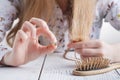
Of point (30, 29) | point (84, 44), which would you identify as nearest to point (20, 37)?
point (30, 29)

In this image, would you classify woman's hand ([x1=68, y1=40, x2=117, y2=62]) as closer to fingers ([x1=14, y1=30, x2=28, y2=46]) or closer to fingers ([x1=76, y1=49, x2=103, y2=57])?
fingers ([x1=76, y1=49, x2=103, y2=57])

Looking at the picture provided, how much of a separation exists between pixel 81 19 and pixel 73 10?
33 millimetres

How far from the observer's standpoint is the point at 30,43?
59 centimetres

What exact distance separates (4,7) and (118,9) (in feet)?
1.20

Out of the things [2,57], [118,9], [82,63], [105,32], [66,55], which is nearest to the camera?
[82,63]

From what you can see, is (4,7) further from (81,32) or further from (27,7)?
(81,32)

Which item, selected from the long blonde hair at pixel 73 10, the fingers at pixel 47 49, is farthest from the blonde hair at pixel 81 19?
the fingers at pixel 47 49

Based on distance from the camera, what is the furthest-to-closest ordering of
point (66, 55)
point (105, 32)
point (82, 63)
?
1. point (105, 32)
2. point (66, 55)
3. point (82, 63)

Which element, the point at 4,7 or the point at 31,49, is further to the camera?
the point at 4,7

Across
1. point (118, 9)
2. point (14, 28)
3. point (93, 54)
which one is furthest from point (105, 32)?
point (93, 54)

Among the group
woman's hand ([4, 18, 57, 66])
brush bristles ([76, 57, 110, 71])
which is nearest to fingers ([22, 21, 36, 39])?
woman's hand ([4, 18, 57, 66])

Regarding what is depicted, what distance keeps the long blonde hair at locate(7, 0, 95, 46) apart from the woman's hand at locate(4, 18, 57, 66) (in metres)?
0.14

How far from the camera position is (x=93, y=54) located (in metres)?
0.62

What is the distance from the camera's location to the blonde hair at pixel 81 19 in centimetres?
71
